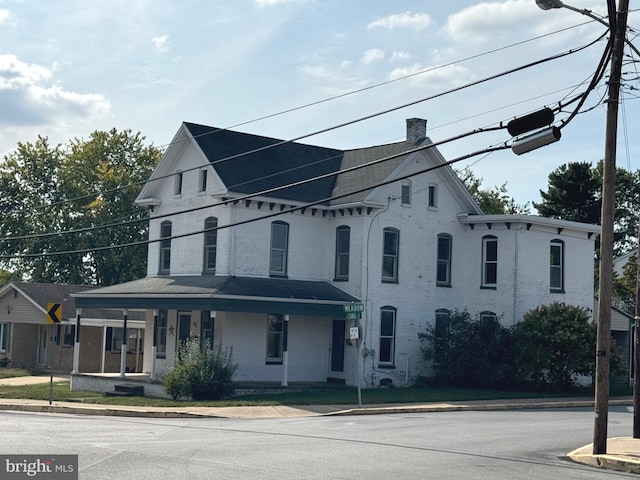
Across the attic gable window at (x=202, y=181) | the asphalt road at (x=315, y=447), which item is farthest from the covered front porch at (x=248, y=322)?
the asphalt road at (x=315, y=447)

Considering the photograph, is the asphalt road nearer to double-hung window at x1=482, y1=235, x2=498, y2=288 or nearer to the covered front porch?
the covered front porch

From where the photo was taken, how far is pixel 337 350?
36438 millimetres

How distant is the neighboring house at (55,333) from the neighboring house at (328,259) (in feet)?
20.2

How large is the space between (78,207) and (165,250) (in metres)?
24.4

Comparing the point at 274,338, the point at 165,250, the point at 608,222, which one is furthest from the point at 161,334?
the point at 608,222

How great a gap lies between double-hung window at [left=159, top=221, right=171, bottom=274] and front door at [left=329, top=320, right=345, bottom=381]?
720cm

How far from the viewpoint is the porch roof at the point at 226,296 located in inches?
1254

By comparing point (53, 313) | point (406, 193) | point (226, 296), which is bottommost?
point (53, 313)

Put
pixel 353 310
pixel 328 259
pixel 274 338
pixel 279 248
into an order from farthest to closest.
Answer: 1. pixel 328 259
2. pixel 279 248
3. pixel 274 338
4. pixel 353 310

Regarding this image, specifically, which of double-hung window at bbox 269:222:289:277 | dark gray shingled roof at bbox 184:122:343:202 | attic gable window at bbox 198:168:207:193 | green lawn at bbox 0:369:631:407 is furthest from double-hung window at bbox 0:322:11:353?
double-hung window at bbox 269:222:289:277

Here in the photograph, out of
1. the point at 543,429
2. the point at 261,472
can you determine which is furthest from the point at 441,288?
the point at 261,472

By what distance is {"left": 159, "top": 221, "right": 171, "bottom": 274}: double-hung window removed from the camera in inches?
1501

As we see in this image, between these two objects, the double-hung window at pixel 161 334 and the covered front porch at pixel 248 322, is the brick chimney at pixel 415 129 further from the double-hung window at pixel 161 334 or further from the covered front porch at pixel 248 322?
the double-hung window at pixel 161 334

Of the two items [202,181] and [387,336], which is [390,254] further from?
[202,181]
